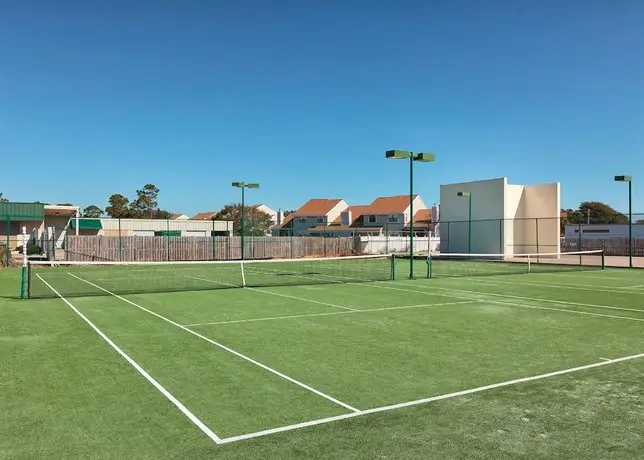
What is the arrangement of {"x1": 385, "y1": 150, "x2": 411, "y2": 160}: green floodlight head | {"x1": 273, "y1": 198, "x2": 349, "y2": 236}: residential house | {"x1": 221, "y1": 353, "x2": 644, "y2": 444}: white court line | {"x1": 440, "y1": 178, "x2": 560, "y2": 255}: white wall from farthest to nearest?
{"x1": 273, "y1": 198, "x2": 349, "y2": 236}: residential house < {"x1": 440, "y1": 178, "x2": 560, "y2": 255}: white wall < {"x1": 385, "y1": 150, "x2": 411, "y2": 160}: green floodlight head < {"x1": 221, "y1": 353, "x2": 644, "y2": 444}: white court line

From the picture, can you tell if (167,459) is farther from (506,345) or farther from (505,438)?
(506,345)

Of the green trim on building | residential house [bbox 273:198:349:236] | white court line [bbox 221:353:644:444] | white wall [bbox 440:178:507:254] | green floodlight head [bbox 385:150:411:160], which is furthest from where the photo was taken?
residential house [bbox 273:198:349:236]

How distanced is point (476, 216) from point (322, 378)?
40.1 m

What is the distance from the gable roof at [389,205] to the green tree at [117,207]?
137 ft

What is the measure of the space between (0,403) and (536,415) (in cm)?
564

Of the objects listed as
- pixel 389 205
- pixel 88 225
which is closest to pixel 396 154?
pixel 88 225

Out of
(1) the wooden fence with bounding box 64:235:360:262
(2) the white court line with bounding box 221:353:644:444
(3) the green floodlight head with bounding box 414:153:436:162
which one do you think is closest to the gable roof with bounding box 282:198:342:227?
(1) the wooden fence with bounding box 64:235:360:262

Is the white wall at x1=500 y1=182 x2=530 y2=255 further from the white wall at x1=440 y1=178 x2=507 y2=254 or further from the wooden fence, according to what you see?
the wooden fence

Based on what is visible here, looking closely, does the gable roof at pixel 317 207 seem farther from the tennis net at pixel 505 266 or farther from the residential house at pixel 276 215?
the tennis net at pixel 505 266

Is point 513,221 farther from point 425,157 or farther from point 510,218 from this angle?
point 425,157

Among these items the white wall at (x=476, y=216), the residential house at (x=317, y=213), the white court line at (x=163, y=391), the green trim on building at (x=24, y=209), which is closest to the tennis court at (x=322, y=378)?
the white court line at (x=163, y=391)

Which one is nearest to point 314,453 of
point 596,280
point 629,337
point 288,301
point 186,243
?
point 629,337

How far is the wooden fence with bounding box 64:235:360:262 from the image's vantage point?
35000mm

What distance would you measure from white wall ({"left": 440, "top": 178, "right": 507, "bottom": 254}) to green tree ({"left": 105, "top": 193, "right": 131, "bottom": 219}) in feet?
207
